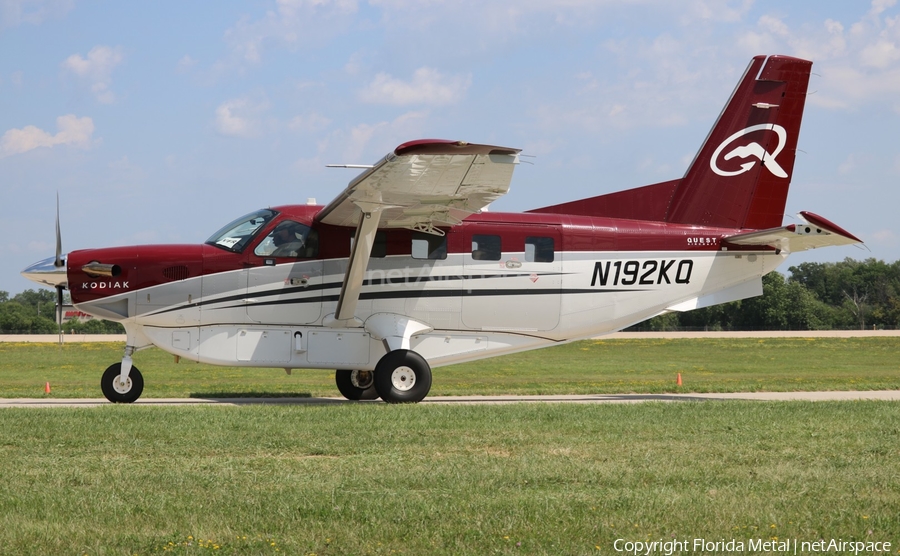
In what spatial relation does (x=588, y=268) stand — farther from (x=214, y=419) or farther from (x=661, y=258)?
(x=214, y=419)

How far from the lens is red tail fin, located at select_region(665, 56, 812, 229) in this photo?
1731cm

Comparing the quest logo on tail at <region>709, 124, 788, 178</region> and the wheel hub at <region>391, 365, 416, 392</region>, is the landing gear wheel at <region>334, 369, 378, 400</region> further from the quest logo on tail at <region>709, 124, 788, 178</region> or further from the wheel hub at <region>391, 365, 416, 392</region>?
the quest logo on tail at <region>709, 124, 788, 178</region>

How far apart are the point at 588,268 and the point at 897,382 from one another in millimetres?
11683

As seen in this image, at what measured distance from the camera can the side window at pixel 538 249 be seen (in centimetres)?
1612

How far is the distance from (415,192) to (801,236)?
677 centimetres

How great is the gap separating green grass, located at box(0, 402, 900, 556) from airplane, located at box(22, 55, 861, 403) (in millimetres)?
2857

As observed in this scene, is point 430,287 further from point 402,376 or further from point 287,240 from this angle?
point 287,240

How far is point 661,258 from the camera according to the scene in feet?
54.6

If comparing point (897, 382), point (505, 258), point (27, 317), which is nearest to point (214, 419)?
point (505, 258)

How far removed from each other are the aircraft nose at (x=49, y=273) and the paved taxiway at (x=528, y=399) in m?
2.01

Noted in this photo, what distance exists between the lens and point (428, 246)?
15.9 meters

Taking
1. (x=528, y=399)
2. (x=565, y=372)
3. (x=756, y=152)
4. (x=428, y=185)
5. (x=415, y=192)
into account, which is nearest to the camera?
(x=428, y=185)

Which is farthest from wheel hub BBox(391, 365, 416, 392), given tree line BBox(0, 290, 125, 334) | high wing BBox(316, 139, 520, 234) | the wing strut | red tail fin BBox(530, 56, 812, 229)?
tree line BBox(0, 290, 125, 334)

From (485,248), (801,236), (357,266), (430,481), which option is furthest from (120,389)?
(801,236)
